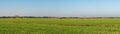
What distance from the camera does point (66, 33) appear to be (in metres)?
25.2

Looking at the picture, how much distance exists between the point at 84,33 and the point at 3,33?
7.99 metres

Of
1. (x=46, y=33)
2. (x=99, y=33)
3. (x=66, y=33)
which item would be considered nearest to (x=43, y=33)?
(x=46, y=33)

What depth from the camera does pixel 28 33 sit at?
24.7 meters

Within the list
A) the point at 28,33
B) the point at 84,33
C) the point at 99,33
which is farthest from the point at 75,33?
the point at 28,33

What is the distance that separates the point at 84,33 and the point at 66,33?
1.85 meters

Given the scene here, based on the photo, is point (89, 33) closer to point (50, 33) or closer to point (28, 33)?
point (50, 33)

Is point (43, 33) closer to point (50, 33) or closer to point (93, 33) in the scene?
point (50, 33)

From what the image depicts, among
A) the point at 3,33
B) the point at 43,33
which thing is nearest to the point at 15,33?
the point at 3,33

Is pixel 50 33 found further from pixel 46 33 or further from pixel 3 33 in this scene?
pixel 3 33

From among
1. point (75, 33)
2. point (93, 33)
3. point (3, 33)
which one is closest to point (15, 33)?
point (3, 33)

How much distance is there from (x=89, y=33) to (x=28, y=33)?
6138 mm

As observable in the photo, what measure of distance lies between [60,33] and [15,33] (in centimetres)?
439

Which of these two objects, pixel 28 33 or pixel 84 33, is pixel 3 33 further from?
pixel 84 33

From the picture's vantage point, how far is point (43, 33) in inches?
976
